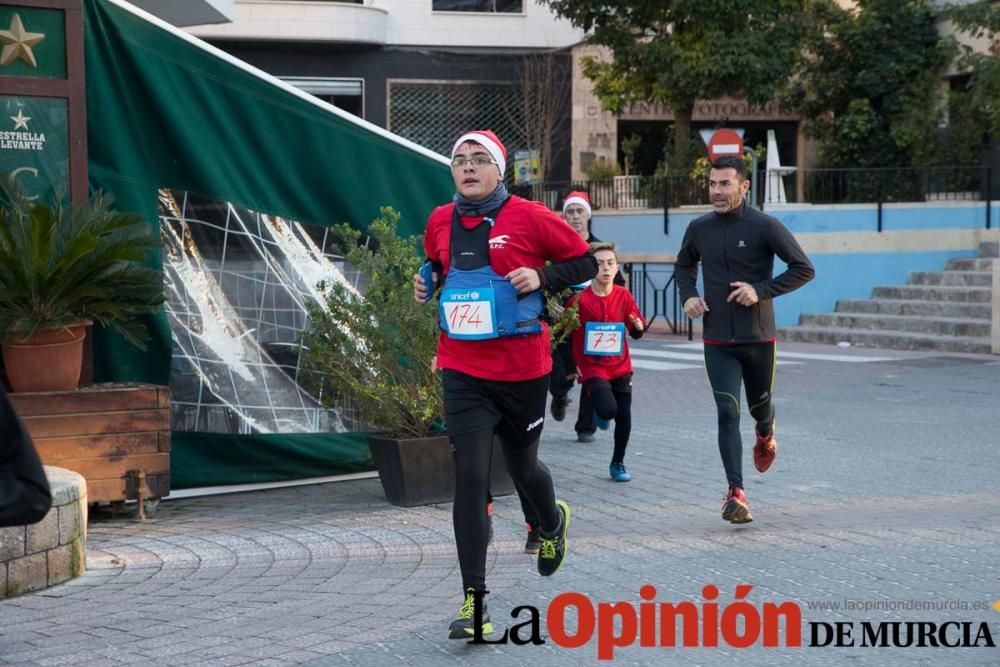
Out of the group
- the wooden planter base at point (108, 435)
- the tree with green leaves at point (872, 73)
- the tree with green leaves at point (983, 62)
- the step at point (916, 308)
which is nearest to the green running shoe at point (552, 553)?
the wooden planter base at point (108, 435)

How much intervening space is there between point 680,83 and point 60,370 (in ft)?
73.6

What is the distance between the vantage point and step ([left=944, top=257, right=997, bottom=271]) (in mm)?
22344

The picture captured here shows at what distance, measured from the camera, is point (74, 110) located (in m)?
8.49

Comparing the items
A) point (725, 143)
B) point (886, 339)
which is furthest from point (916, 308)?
point (725, 143)

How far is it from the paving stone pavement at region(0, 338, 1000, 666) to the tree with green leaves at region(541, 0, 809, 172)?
18.9 meters

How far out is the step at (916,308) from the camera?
66.3ft

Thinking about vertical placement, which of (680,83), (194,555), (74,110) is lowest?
(194,555)

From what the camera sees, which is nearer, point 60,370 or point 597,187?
point 60,370

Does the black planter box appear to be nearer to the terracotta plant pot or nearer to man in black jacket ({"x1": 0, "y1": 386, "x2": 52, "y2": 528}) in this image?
the terracotta plant pot

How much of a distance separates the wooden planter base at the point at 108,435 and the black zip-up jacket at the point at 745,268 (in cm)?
Answer: 311

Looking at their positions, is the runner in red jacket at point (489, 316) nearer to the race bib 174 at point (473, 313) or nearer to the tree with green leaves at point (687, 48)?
the race bib 174 at point (473, 313)

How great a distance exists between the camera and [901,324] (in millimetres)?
20891

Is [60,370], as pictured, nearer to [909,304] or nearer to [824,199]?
[909,304]

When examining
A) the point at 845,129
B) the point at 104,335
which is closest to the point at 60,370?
the point at 104,335
